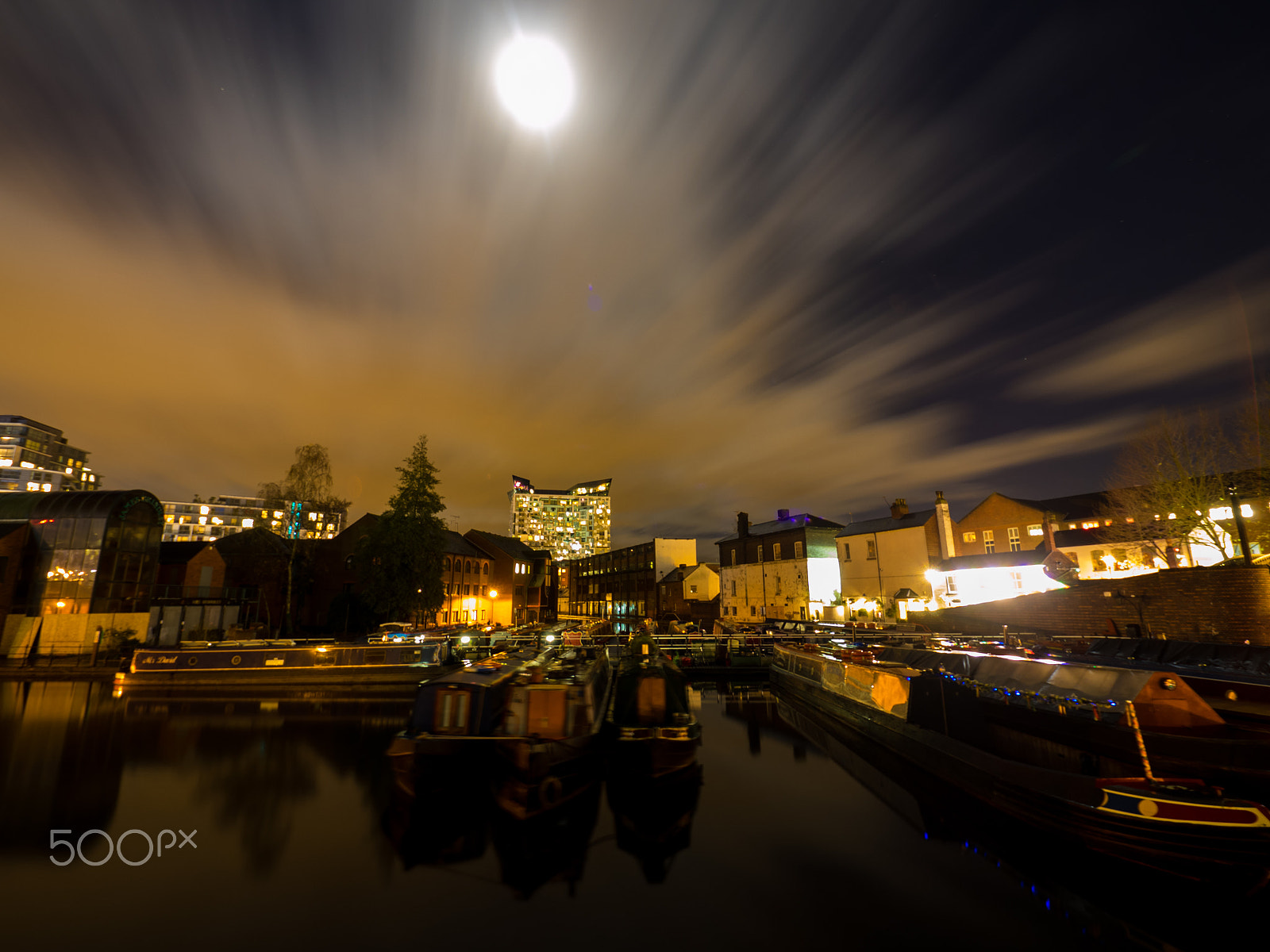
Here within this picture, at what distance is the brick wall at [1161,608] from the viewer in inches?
925

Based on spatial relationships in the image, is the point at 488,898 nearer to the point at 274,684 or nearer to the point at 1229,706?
the point at 1229,706

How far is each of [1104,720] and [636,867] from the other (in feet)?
39.9

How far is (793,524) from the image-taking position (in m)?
57.3

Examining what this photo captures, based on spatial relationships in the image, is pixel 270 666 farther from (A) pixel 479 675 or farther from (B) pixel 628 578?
(B) pixel 628 578

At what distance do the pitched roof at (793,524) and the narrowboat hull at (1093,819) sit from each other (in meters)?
40.2

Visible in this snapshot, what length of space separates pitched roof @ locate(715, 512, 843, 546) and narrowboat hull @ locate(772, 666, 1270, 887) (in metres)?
40.2

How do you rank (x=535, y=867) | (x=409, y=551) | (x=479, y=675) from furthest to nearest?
(x=409, y=551) < (x=479, y=675) < (x=535, y=867)

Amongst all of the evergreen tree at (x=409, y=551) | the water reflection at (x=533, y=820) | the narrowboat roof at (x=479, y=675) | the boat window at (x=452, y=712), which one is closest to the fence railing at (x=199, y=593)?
the evergreen tree at (x=409, y=551)

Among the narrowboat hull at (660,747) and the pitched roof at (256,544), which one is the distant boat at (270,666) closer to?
the narrowboat hull at (660,747)

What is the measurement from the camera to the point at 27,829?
40.6 ft

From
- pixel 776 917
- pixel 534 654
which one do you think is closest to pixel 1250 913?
pixel 776 917

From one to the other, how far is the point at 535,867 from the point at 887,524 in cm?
4773

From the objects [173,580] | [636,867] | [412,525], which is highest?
[412,525]

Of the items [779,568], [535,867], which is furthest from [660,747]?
[779,568]
